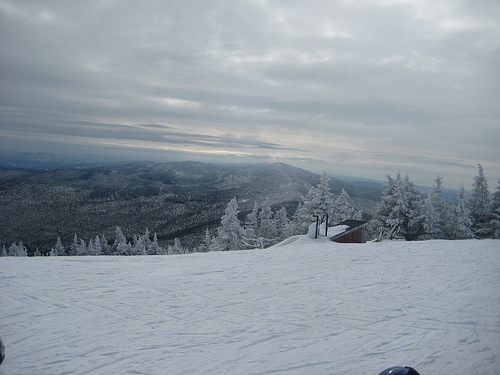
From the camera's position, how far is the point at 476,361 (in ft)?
14.3

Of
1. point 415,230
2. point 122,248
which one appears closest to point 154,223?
point 122,248

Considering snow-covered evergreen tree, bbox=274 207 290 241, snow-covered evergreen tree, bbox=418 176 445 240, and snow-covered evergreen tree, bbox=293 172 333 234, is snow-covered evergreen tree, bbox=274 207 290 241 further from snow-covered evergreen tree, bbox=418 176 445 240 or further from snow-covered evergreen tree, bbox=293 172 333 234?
snow-covered evergreen tree, bbox=418 176 445 240

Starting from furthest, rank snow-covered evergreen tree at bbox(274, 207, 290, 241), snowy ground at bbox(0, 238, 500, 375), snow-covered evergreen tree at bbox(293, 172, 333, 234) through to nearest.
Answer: snow-covered evergreen tree at bbox(274, 207, 290, 241) < snow-covered evergreen tree at bbox(293, 172, 333, 234) < snowy ground at bbox(0, 238, 500, 375)

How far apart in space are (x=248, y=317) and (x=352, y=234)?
45.1 feet

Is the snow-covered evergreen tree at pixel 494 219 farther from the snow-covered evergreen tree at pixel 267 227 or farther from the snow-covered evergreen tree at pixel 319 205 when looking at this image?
the snow-covered evergreen tree at pixel 267 227

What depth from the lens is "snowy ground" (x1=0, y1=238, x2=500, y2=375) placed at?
173 inches

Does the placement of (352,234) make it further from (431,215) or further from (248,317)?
(431,215)

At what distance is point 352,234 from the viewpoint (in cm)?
1766

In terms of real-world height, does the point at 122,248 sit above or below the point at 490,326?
below

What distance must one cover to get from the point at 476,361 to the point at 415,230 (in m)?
28.0

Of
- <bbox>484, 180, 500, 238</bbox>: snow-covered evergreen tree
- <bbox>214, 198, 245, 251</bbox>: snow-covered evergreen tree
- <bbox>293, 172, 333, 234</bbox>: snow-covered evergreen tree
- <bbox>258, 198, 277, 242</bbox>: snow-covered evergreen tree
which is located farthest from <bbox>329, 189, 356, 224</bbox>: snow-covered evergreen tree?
<bbox>484, 180, 500, 238</bbox>: snow-covered evergreen tree

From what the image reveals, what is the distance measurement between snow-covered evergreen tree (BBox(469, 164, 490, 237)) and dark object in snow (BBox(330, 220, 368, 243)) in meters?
17.4

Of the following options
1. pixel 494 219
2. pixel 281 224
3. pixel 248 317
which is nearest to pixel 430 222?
Result: pixel 494 219

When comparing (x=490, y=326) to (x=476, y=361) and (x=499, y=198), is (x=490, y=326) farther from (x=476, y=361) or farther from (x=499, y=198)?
(x=499, y=198)
